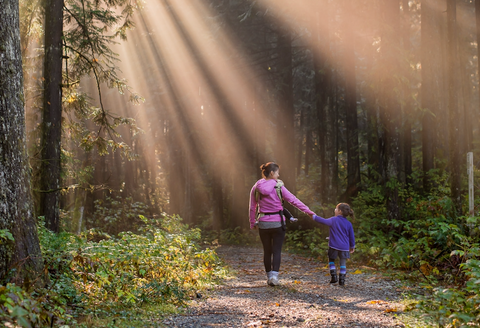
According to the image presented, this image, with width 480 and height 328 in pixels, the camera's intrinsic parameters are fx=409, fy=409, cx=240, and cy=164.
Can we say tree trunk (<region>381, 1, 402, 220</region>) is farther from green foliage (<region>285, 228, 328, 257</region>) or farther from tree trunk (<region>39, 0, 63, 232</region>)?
tree trunk (<region>39, 0, 63, 232</region>)

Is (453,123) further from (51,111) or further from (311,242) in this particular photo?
(51,111)

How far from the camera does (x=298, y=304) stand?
245 inches

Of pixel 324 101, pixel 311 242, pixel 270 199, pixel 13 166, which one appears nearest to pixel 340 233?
pixel 270 199

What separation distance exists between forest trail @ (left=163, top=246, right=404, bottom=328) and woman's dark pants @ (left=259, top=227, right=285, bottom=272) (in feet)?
1.49

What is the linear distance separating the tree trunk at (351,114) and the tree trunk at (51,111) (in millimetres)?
10890

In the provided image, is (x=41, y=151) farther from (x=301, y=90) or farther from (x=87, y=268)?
(x=301, y=90)

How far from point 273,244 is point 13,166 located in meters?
4.74

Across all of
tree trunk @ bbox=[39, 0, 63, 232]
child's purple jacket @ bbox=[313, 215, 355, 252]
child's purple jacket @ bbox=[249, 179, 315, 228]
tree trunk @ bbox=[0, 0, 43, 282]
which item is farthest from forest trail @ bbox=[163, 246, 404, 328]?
tree trunk @ bbox=[39, 0, 63, 232]

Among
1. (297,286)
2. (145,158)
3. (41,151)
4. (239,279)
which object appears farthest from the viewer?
(145,158)

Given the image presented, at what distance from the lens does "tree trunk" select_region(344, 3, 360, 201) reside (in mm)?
17539

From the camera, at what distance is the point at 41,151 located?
34.5 feet

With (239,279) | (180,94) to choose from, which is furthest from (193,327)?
(180,94)

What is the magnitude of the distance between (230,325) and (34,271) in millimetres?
2592

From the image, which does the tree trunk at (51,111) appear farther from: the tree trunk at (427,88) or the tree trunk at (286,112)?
the tree trunk at (427,88)
